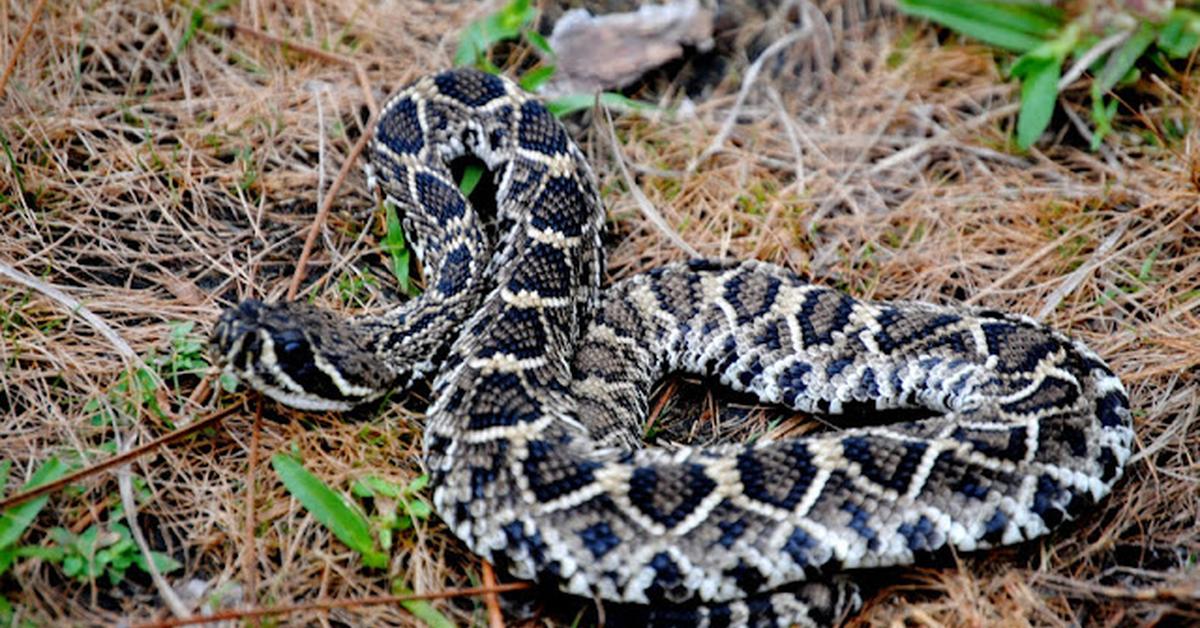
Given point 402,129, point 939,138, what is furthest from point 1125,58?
point 402,129

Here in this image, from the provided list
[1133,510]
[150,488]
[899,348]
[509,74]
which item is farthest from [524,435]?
[509,74]

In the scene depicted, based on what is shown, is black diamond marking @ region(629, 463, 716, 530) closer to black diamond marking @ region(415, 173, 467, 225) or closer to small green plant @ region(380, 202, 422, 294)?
small green plant @ region(380, 202, 422, 294)

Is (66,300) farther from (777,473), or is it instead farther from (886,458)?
(886,458)

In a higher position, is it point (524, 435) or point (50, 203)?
point (50, 203)

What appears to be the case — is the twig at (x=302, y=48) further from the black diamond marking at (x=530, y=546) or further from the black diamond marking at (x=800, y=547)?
the black diamond marking at (x=800, y=547)

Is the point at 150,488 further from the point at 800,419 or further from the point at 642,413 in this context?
the point at 800,419

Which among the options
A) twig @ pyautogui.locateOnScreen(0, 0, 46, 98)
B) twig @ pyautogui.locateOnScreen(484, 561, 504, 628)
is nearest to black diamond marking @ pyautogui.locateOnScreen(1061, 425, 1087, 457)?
twig @ pyautogui.locateOnScreen(484, 561, 504, 628)
